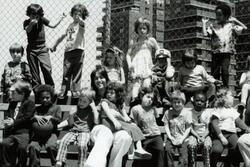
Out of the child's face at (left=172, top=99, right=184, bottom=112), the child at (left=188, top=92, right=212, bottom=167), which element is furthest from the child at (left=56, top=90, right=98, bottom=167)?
the child at (left=188, top=92, right=212, bottom=167)

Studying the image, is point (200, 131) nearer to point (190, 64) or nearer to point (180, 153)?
point (180, 153)

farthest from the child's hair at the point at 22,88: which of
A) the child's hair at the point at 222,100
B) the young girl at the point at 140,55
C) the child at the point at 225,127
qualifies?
the child's hair at the point at 222,100

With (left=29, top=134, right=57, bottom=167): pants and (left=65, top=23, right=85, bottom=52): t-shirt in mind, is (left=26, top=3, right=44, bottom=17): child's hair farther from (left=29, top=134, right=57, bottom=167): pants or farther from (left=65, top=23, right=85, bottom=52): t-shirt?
(left=29, top=134, right=57, bottom=167): pants

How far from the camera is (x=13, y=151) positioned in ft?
21.8

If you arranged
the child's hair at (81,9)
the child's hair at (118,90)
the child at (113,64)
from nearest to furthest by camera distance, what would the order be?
1. the child's hair at (118,90)
2. the child at (113,64)
3. the child's hair at (81,9)

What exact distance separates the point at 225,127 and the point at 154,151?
1.06m

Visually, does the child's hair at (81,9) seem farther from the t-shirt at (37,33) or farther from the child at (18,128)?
the child at (18,128)

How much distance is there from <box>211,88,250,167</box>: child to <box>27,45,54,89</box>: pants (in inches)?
103

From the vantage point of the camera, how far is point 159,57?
28.6 feet

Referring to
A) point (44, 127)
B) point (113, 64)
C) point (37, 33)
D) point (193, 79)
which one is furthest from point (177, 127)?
point (37, 33)

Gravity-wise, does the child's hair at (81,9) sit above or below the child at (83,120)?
above

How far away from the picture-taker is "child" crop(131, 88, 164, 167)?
7320mm

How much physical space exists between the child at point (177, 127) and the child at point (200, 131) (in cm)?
9

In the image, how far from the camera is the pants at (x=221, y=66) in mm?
9531
